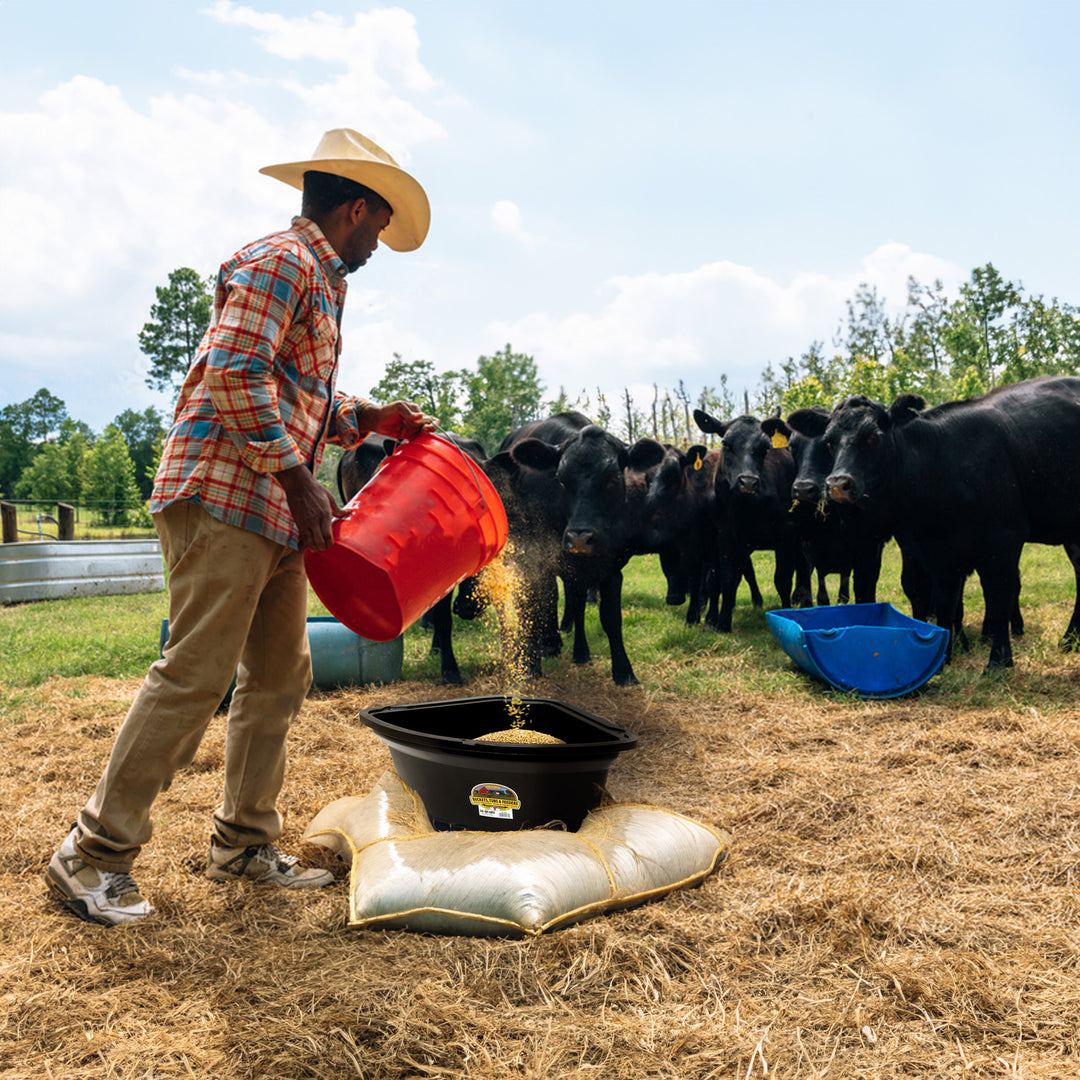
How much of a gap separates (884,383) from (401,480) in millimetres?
20525

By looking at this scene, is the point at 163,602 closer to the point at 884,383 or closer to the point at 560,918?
the point at 560,918

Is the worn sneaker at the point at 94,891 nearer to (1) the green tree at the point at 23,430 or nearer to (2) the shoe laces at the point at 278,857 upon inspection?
(2) the shoe laces at the point at 278,857

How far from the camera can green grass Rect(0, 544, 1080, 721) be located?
218 inches

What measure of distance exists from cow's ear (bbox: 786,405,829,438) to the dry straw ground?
13.1 ft

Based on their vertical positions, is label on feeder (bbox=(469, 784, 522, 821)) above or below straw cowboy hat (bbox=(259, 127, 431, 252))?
below

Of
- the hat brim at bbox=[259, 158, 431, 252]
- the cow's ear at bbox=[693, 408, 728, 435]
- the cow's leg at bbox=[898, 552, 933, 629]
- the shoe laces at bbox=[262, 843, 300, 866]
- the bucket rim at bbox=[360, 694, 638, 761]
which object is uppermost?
the hat brim at bbox=[259, 158, 431, 252]

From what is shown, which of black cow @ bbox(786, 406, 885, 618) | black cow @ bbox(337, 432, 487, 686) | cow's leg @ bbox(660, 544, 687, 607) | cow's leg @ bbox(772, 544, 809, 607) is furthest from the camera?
cow's leg @ bbox(772, 544, 809, 607)

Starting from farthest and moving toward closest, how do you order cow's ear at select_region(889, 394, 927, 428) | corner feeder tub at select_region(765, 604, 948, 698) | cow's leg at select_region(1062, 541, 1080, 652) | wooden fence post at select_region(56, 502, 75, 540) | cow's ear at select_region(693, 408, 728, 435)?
1. wooden fence post at select_region(56, 502, 75, 540)
2. cow's ear at select_region(693, 408, 728, 435)
3. cow's leg at select_region(1062, 541, 1080, 652)
4. cow's ear at select_region(889, 394, 927, 428)
5. corner feeder tub at select_region(765, 604, 948, 698)

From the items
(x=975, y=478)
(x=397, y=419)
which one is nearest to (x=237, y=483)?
(x=397, y=419)

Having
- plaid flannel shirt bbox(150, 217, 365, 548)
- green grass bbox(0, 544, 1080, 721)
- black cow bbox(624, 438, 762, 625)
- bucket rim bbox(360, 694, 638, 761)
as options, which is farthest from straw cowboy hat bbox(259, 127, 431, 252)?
green grass bbox(0, 544, 1080, 721)

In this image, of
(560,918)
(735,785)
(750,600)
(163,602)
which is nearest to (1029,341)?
(750,600)

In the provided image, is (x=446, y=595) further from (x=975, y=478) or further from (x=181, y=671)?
(x=975, y=478)

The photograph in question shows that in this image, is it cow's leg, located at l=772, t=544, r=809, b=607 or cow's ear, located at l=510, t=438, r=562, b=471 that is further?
cow's leg, located at l=772, t=544, r=809, b=607

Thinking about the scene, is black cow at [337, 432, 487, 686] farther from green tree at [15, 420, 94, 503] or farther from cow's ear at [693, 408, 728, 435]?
green tree at [15, 420, 94, 503]
